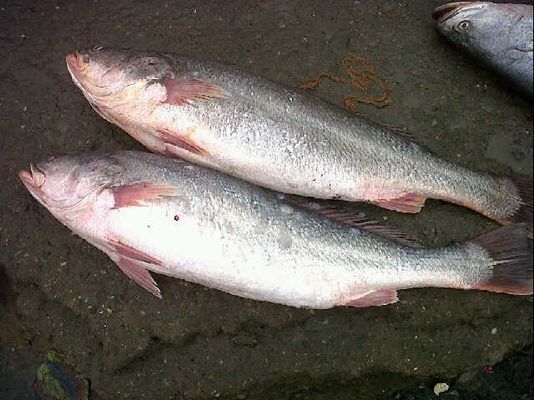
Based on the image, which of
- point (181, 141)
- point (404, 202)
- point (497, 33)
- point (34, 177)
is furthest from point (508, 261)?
point (34, 177)

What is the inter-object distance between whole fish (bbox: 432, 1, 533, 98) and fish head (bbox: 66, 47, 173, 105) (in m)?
1.79

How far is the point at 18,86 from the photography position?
3.65m

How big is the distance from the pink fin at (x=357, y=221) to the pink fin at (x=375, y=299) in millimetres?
303

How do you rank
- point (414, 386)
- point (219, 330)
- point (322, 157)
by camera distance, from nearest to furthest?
point (322, 157)
point (219, 330)
point (414, 386)

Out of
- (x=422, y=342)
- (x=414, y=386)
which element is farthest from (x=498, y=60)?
(x=414, y=386)

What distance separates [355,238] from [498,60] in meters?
1.50

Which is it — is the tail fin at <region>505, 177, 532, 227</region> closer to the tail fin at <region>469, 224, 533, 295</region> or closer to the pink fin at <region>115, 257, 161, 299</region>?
the tail fin at <region>469, 224, 533, 295</region>

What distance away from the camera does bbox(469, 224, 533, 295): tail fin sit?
317 centimetres

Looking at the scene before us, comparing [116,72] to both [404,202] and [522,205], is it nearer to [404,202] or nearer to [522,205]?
[404,202]

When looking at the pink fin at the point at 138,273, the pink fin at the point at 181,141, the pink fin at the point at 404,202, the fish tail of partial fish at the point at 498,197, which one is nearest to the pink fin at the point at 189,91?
the pink fin at the point at 181,141

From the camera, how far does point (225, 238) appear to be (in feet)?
9.39

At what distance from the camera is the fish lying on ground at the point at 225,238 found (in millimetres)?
2863

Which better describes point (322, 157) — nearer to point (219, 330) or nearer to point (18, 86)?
point (219, 330)

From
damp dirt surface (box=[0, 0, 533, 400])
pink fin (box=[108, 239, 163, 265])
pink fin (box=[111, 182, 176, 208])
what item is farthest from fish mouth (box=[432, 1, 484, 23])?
pink fin (box=[108, 239, 163, 265])
